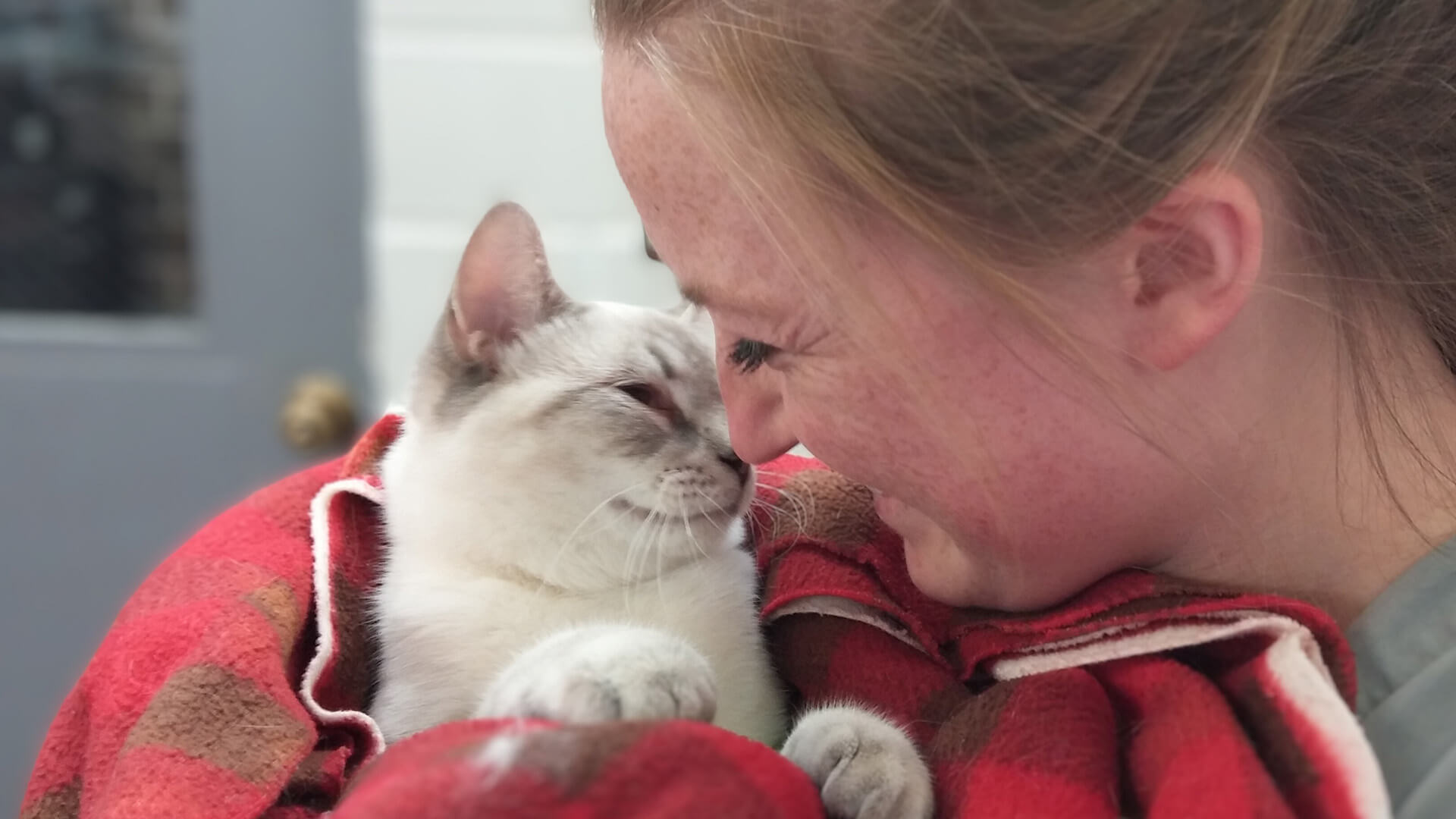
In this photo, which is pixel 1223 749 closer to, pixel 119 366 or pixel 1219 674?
pixel 1219 674

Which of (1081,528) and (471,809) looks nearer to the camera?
(471,809)

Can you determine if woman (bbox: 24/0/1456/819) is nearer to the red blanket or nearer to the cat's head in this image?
the red blanket

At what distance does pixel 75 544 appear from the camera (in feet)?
6.92

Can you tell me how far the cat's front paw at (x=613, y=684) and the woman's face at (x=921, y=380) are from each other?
0.60 feet

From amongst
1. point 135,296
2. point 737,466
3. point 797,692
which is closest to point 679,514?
point 737,466

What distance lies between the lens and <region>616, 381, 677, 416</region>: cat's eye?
1069 mm

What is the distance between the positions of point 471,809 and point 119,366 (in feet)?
6.05

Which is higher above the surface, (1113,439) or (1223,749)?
(1113,439)

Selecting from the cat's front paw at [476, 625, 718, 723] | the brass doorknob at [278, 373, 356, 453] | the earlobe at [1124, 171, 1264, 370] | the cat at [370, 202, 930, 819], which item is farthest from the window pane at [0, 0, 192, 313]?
the earlobe at [1124, 171, 1264, 370]

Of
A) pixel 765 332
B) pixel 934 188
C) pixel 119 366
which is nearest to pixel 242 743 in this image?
pixel 765 332

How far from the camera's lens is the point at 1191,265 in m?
0.67

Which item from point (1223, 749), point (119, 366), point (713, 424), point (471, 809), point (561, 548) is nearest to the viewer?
point (471, 809)

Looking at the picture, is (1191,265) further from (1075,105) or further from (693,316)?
(693,316)

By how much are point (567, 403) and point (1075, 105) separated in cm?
57
